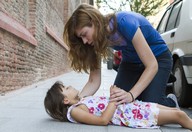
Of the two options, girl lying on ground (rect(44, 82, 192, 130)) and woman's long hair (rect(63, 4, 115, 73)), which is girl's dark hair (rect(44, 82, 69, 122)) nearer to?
girl lying on ground (rect(44, 82, 192, 130))

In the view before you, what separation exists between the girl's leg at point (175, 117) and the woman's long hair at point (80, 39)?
2.52ft

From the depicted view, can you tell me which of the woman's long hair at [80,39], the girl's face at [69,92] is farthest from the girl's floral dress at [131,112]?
the woman's long hair at [80,39]

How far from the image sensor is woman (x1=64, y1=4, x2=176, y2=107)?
3.55m

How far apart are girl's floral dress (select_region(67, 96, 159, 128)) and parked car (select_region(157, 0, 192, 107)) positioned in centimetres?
211

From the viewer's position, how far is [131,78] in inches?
176

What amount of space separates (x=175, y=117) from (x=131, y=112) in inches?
16.1

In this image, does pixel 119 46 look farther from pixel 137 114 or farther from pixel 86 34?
pixel 137 114

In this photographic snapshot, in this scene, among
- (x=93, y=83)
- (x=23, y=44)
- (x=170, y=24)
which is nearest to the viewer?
(x=93, y=83)

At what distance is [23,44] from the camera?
830 centimetres

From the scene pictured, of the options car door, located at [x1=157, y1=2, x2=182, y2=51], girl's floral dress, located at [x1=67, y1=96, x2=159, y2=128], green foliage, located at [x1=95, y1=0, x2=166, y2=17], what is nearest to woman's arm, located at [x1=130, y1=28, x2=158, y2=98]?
girl's floral dress, located at [x1=67, y1=96, x2=159, y2=128]

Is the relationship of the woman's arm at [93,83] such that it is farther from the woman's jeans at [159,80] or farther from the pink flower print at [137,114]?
the pink flower print at [137,114]

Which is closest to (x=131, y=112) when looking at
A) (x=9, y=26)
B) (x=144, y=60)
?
(x=144, y=60)

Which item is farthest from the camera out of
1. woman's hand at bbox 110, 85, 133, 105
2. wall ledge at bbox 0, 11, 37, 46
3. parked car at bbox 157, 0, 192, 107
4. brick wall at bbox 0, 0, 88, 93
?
brick wall at bbox 0, 0, 88, 93

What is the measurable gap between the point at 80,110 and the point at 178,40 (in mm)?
3067
